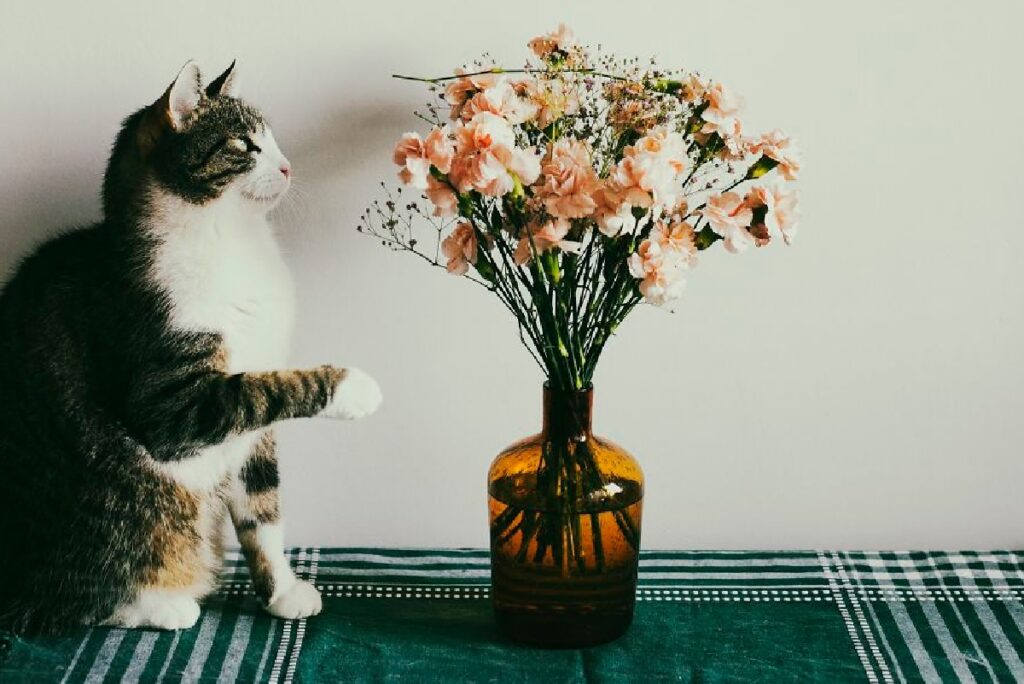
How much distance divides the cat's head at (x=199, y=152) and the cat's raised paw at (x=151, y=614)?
1.45ft

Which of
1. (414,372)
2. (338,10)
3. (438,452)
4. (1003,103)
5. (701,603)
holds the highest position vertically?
(338,10)

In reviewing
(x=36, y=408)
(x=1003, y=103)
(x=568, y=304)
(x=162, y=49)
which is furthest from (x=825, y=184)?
(x=36, y=408)

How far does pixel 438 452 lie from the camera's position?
1473 millimetres

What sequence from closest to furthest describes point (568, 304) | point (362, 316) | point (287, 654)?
1. point (568, 304)
2. point (287, 654)
3. point (362, 316)

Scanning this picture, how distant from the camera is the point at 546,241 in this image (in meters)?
1.07

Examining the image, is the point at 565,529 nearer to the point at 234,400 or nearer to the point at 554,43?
the point at 234,400

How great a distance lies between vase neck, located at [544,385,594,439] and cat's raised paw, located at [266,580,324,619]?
372 millimetres

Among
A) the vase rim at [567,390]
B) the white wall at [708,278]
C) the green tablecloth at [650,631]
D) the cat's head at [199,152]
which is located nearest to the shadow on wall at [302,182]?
the white wall at [708,278]

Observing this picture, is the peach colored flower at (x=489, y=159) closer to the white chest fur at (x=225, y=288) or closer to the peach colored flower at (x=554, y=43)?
the peach colored flower at (x=554, y=43)

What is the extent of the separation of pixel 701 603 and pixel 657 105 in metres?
0.60

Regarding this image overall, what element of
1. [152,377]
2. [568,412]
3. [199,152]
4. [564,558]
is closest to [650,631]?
[564,558]

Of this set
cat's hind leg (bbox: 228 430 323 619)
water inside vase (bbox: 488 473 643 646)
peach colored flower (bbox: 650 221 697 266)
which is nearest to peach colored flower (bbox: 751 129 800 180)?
peach colored flower (bbox: 650 221 697 266)

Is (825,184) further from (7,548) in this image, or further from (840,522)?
(7,548)

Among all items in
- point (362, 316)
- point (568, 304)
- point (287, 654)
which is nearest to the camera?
point (568, 304)
